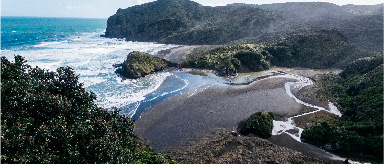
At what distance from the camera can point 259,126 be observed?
3841cm

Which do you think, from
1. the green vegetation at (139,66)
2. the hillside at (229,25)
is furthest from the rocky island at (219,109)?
the hillside at (229,25)

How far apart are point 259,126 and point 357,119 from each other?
63.6 feet

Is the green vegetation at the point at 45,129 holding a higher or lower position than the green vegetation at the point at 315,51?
lower

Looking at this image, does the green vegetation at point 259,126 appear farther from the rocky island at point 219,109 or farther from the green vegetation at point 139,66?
the green vegetation at point 139,66

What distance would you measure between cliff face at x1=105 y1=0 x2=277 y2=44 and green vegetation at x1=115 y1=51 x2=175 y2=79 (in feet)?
205

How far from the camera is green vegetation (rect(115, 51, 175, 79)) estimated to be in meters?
68.9

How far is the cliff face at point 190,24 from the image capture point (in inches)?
5561

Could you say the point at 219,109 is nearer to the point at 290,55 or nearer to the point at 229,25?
the point at 290,55

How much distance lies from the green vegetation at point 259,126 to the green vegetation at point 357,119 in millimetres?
6239

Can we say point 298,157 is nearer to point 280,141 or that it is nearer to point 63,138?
point 280,141

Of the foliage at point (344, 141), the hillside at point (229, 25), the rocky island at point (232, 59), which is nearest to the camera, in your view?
the foliage at point (344, 141)

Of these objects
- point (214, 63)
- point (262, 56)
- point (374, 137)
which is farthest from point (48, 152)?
point (262, 56)

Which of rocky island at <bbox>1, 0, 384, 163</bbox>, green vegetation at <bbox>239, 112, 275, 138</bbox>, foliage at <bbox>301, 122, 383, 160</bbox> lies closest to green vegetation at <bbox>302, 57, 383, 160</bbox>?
foliage at <bbox>301, 122, 383, 160</bbox>

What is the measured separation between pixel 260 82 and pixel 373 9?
7662 inches
